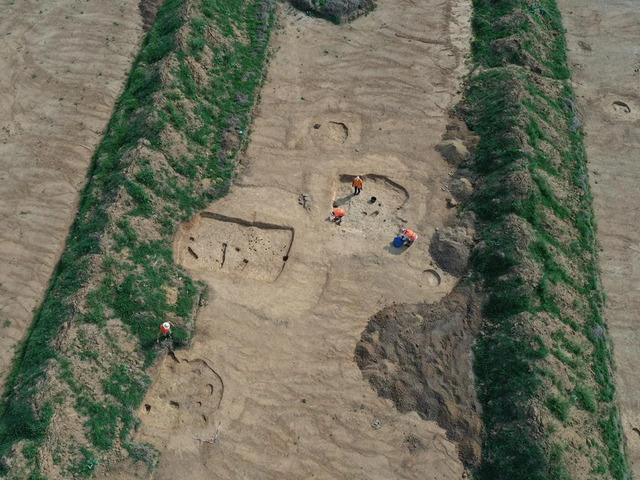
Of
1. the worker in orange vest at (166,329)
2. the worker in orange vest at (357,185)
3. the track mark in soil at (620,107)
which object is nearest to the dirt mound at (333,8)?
the worker in orange vest at (357,185)

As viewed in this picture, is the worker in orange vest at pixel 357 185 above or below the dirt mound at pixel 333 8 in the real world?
below

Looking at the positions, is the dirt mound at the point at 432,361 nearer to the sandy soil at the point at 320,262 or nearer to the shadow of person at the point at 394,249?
the sandy soil at the point at 320,262

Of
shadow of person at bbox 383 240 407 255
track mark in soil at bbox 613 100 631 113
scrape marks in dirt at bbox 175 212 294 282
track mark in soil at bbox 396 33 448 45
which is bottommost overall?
scrape marks in dirt at bbox 175 212 294 282

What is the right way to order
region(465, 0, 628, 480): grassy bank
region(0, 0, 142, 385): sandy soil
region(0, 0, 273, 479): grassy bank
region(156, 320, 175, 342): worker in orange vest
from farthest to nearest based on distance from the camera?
region(0, 0, 142, 385): sandy soil → region(156, 320, 175, 342): worker in orange vest → region(465, 0, 628, 480): grassy bank → region(0, 0, 273, 479): grassy bank

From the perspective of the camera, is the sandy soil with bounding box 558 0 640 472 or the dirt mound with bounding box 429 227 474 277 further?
the dirt mound with bounding box 429 227 474 277

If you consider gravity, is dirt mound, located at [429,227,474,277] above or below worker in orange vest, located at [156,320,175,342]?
above

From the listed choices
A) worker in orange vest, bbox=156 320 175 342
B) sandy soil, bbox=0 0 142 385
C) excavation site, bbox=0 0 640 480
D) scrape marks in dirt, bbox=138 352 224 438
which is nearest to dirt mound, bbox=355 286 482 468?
Answer: excavation site, bbox=0 0 640 480

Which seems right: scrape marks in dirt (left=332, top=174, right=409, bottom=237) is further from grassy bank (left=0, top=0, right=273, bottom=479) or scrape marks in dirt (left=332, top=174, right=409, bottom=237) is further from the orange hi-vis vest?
grassy bank (left=0, top=0, right=273, bottom=479)
